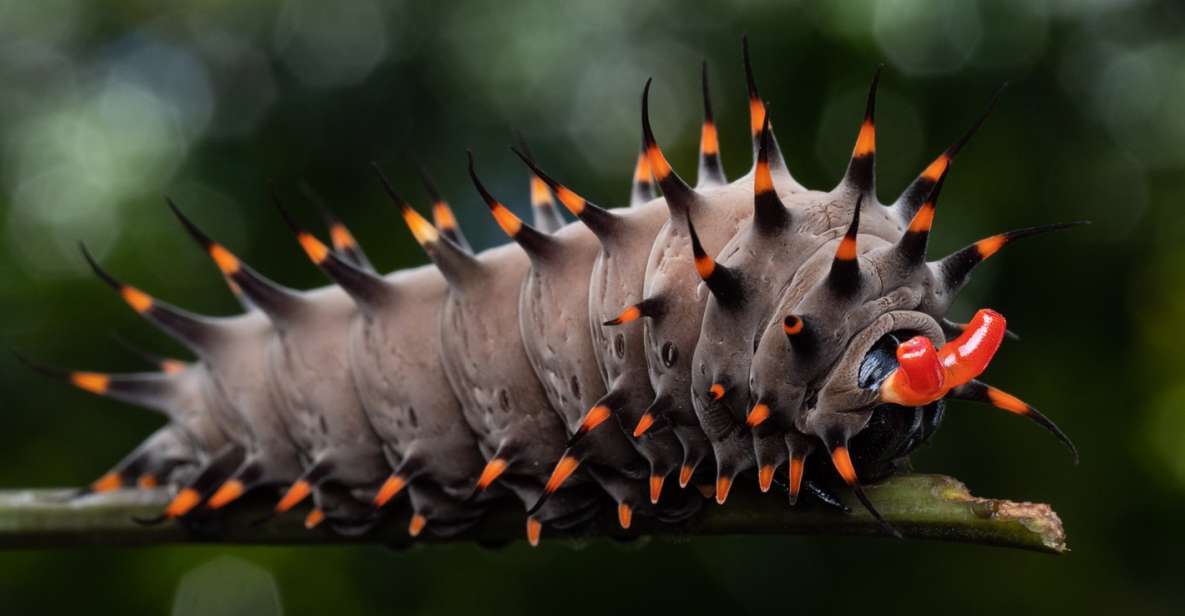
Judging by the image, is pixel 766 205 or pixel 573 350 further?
pixel 573 350

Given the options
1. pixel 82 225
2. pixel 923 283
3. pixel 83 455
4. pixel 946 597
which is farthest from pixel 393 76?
pixel 923 283

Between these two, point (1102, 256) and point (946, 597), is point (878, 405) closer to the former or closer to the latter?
point (946, 597)

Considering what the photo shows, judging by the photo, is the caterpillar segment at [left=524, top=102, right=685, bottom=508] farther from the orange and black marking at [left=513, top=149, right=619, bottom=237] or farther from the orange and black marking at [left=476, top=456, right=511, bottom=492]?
the orange and black marking at [left=476, top=456, right=511, bottom=492]

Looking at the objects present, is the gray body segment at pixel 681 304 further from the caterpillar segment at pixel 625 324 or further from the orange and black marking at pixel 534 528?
the orange and black marking at pixel 534 528

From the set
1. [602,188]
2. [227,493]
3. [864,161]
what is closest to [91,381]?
[227,493]

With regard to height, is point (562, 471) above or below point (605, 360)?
below

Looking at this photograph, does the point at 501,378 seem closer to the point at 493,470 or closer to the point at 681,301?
the point at 493,470

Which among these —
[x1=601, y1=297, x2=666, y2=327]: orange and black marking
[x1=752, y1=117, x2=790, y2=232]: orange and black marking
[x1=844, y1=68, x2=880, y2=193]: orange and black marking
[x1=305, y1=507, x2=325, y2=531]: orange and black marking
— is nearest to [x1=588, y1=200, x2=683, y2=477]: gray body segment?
[x1=601, y1=297, x2=666, y2=327]: orange and black marking
